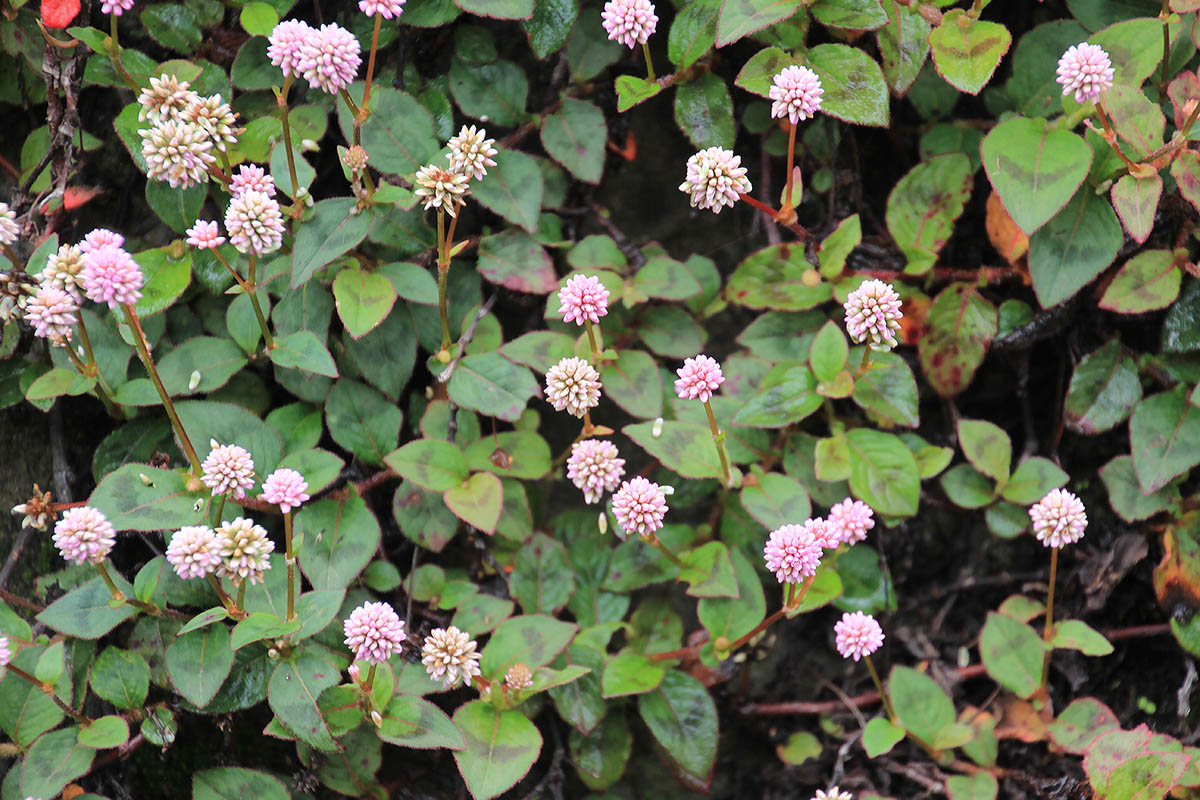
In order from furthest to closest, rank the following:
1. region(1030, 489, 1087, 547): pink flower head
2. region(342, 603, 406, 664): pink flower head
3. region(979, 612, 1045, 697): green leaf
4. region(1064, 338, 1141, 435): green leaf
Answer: region(1064, 338, 1141, 435): green leaf, region(979, 612, 1045, 697): green leaf, region(1030, 489, 1087, 547): pink flower head, region(342, 603, 406, 664): pink flower head

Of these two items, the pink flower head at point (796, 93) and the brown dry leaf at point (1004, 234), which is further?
the brown dry leaf at point (1004, 234)

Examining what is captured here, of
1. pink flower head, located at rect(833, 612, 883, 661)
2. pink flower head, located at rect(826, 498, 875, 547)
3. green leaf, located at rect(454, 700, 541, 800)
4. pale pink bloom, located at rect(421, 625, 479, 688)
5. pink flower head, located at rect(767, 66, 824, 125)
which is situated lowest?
green leaf, located at rect(454, 700, 541, 800)

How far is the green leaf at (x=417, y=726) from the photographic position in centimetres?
195

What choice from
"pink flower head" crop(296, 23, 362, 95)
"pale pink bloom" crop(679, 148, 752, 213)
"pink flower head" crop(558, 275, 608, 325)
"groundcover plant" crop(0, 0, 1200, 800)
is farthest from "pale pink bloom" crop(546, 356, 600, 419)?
"pink flower head" crop(296, 23, 362, 95)

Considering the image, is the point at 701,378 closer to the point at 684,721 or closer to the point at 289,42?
the point at 684,721

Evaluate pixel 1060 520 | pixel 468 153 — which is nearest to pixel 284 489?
pixel 468 153

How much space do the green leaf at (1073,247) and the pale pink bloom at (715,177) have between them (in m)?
0.86

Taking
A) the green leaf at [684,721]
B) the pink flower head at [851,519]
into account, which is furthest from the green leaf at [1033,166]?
the green leaf at [684,721]

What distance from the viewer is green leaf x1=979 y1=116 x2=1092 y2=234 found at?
2223mm

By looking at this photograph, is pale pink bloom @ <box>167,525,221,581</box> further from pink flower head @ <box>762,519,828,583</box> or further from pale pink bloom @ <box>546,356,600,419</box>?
pink flower head @ <box>762,519,828,583</box>

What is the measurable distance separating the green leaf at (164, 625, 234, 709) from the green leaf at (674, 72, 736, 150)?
174 centimetres

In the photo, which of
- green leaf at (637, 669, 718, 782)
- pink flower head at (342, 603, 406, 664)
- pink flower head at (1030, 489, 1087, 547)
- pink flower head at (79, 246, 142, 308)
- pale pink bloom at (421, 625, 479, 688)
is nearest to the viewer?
pink flower head at (79, 246, 142, 308)

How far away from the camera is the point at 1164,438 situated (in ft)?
8.03

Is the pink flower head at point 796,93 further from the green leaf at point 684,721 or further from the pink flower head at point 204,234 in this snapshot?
the green leaf at point 684,721
